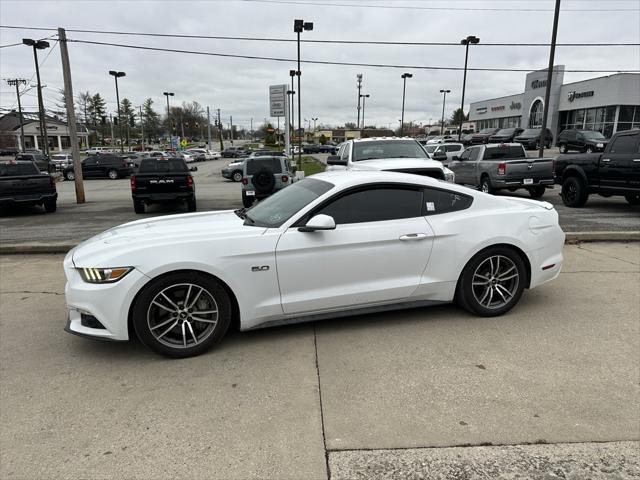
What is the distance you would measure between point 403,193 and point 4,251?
7185 mm

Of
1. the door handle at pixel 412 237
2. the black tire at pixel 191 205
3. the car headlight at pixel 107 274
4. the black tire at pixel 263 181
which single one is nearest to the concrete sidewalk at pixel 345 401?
the car headlight at pixel 107 274

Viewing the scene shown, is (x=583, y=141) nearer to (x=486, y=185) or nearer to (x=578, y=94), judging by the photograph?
(x=578, y=94)

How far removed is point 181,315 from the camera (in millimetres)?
3770

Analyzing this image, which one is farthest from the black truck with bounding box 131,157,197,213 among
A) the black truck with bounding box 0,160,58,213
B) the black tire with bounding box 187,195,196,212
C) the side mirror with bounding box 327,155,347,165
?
the side mirror with bounding box 327,155,347,165

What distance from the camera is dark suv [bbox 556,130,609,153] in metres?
31.4

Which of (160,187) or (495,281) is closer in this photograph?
(495,281)

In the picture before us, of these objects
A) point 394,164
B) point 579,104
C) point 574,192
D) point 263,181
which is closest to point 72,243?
point 263,181

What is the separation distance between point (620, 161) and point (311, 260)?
9.47 meters

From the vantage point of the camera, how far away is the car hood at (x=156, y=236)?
374 cm

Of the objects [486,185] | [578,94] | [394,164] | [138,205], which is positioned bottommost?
[138,205]

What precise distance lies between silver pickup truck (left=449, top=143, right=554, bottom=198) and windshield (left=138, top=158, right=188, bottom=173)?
8.74 meters

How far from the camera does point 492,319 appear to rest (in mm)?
4574

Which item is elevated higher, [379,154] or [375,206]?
[379,154]

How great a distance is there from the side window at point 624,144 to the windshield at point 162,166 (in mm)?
10912
